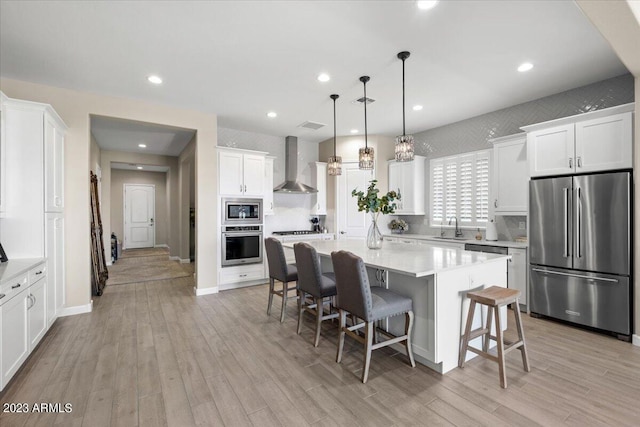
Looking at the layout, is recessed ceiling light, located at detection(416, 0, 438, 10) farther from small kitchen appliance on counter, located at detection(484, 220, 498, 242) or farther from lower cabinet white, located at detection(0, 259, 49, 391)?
lower cabinet white, located at detection(0, 259, 49, 391)

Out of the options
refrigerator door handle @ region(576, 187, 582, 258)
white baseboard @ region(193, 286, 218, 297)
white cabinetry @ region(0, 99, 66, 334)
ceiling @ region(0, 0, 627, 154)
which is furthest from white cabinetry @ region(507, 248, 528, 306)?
white cabinetry @ region(0, 99, 66, 334)

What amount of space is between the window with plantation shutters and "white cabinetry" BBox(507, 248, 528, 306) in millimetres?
998

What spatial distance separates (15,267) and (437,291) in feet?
11.7

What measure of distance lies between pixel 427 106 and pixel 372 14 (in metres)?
2.48

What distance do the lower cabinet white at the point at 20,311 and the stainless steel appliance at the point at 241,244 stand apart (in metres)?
2.37

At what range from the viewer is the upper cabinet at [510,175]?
165 inches

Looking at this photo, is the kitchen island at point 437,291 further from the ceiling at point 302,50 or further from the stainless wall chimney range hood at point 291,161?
the stainless wall chimney range hood at point 291,161

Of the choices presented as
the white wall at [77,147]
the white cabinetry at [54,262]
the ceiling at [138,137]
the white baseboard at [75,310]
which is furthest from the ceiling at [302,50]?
the white baseboard at [75,310]

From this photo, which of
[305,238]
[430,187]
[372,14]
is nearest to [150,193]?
[305,238]

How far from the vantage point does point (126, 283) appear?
5578 millimetres

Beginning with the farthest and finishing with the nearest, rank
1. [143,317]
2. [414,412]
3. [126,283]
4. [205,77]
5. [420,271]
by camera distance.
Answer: [126,283] → [143,317] → [205,77] → [420,271] → [414,412]

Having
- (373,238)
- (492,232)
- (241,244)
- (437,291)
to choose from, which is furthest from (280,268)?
(492,232)

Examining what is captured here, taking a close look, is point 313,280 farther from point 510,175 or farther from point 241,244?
point 510,175

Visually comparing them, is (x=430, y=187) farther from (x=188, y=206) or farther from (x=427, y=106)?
(x=188, y=206)
